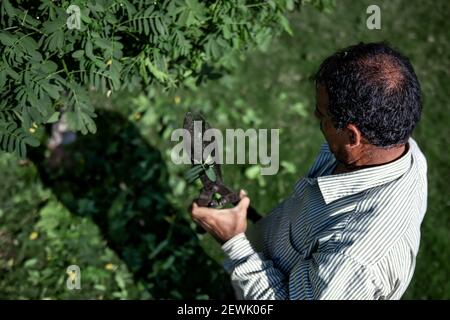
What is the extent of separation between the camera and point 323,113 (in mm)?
2320

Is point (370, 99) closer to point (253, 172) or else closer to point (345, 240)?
point (345, 240)

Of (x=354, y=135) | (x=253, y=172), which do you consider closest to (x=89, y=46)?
(x=354, y=135)

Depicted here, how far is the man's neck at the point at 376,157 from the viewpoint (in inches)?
89.4

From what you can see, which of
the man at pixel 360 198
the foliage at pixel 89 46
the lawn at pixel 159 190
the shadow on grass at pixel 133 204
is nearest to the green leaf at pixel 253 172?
the lawn at pixel 159 190

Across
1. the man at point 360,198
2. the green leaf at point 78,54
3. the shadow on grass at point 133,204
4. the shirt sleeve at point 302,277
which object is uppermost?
the green leaf at point 78,54

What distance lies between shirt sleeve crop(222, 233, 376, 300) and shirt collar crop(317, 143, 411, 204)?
12.0 inches

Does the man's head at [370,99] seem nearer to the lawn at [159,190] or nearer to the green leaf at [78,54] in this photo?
the green leaf at [78,54]

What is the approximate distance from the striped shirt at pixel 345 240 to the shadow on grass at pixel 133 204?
144 cm

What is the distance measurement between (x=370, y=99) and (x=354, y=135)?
17 centimetres

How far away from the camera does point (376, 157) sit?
229 centimetres

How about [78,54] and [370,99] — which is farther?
[78,54]
